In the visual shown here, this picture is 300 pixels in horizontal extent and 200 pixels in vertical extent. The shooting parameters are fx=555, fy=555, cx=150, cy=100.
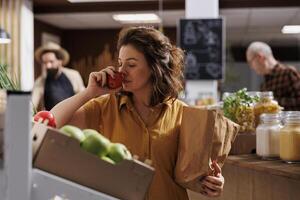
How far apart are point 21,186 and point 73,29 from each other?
9085 mm

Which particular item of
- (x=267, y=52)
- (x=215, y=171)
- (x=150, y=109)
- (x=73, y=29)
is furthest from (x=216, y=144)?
(x=73, y=29)

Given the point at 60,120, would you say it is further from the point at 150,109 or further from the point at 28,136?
the point at 28,136

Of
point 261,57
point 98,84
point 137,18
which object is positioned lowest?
point 98,84

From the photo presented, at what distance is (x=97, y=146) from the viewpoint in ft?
4.00

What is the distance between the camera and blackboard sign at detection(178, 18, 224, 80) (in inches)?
245

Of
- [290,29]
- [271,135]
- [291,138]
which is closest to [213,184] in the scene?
[291,138]

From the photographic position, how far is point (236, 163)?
2.36 m

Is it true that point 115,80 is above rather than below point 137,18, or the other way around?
below

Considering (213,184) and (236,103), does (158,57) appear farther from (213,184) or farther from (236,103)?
(236,103)

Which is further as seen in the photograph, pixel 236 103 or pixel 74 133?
pixel 236 103

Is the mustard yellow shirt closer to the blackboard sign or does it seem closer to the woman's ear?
the woman's ear

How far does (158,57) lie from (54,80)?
3280 mm

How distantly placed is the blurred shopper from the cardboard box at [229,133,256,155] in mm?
1387

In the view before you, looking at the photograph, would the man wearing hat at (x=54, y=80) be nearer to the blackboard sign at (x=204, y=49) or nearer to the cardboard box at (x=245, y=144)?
the blackboard sign at (x=204, y=49)
